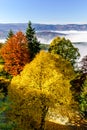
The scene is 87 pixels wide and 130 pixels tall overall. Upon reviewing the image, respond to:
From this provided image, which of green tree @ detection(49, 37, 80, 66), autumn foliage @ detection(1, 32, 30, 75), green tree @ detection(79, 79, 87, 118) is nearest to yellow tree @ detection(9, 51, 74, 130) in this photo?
green tree @ detection(79, 79, 87, 118)

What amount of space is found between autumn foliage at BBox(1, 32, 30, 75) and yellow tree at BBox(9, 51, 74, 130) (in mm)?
16944

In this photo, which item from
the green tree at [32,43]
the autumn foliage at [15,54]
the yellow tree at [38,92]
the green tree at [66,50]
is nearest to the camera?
the yellow tree at [38,92]

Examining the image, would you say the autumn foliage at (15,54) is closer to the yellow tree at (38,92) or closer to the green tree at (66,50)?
the green tree at (66,50)

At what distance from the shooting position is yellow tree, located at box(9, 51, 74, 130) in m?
55.7

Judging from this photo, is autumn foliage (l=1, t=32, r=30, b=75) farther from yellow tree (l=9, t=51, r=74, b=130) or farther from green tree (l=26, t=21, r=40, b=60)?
yellow tree (l=9, t=51, r=74, b=130)

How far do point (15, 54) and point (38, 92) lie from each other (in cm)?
2293

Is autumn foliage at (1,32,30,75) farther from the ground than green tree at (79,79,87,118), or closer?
farther from the ground

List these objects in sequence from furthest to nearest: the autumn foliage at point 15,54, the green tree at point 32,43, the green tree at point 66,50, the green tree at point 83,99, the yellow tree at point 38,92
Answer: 1. the green tree at point 32,43
2. the autumn foliage at point 15,54
3. the green tree at point 66,50
4. the green tree at point 83,99
5. the yellow tree at point 38,92

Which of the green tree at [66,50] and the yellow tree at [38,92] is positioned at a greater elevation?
the green tree at [66,50]

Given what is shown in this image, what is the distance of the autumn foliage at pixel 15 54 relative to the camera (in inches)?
3012

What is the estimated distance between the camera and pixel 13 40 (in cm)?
7831

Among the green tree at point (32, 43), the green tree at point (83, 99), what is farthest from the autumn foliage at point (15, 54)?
the green tree at point (83, 99)

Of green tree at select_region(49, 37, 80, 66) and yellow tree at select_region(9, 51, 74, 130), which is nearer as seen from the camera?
yellow tree at select_region(9, 51, 74, 130)

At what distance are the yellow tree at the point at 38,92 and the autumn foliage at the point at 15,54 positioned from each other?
16944mm
